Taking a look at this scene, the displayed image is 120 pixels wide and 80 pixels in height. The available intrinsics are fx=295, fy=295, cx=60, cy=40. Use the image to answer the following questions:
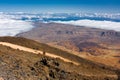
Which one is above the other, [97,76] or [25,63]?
[25,63]

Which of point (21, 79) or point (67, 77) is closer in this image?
point (21, 79)

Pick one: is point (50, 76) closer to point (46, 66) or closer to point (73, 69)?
point (46, 66)

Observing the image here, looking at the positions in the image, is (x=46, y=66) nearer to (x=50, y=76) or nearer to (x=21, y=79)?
Result: (x=50, y=76)

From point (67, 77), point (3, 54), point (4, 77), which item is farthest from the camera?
point (3, 54)

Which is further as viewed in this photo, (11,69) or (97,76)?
(97,76)

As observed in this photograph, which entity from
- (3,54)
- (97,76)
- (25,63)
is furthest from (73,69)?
(3,54)

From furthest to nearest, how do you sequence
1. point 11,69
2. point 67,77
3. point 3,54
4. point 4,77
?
point 3,54 < point 67,77 < point 11,69 < point 4,77

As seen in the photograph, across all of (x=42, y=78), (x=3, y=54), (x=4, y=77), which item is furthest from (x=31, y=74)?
(x=3, y=54)

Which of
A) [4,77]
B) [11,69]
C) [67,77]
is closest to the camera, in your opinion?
[4,77]
